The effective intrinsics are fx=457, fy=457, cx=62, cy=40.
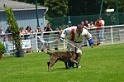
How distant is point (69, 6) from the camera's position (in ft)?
190

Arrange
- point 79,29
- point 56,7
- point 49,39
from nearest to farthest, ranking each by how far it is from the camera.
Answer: point 79,29 → point 49,39 → point 56,7

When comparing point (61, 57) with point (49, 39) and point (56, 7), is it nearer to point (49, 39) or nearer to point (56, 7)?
point (49, 39)

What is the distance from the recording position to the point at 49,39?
29.8 meters

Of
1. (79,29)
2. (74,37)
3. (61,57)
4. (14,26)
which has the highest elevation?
(79,29)

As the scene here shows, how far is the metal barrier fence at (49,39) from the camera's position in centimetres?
2762

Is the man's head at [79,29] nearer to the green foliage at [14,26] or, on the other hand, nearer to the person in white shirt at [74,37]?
the person in white shirt at [74,37]

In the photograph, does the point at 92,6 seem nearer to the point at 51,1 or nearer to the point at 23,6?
the point at 51,1

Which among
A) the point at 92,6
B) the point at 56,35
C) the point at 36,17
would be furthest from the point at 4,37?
the point at 92,6

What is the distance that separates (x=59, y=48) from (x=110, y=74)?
1629cm

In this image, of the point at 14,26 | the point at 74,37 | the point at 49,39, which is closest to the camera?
the point at 74,37

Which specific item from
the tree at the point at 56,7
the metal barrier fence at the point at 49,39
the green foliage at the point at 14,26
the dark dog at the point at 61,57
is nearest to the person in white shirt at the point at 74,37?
the dark dog at the point at 61,57

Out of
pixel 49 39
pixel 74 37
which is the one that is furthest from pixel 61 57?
pixel 49 39

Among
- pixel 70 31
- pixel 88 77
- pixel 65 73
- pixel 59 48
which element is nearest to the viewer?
pixel 88 77

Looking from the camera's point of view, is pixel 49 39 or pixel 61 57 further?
pixel 49 39
